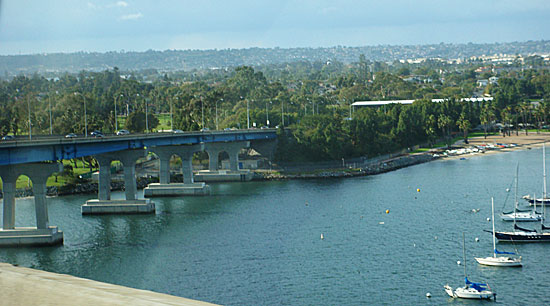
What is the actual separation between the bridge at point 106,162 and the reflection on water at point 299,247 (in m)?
1.32

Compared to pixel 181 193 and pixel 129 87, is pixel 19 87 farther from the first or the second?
pixel 129 87

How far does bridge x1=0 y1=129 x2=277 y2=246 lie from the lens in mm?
35531

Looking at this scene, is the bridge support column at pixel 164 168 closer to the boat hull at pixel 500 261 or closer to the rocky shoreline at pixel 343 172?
the rocky shoreline at pixel 343 172

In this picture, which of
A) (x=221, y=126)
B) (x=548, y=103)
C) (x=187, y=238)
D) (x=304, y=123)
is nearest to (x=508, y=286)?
(x=187, y=238)

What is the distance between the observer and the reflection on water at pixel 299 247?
1023 inches

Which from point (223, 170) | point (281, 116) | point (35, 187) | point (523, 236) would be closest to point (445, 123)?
point (281, 116)

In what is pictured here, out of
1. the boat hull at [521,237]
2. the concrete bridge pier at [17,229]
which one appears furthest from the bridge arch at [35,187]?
the boat hull at [521,237]

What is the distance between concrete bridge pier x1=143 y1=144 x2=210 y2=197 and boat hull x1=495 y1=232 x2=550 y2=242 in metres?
28.1

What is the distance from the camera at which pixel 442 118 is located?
304ft

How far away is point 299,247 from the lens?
109ft

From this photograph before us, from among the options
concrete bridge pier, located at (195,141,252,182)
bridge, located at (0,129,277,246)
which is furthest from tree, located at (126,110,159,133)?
concrete bridge pier, located at (195,141,252,182)

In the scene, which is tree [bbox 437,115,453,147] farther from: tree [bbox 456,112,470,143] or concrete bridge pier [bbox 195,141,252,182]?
concrete bridge pier [bbox 195,141,252,182]

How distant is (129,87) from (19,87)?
6754 centimetres

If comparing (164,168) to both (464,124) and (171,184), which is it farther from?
(464,124)
